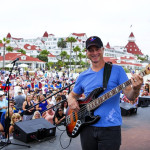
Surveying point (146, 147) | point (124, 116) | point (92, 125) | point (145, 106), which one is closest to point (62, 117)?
point (124, 116)

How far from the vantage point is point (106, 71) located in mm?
2090

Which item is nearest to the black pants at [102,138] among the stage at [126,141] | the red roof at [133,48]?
the stage at [126,141]

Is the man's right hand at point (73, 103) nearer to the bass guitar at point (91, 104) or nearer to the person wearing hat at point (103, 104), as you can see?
the bass guitar at point (91, 104)

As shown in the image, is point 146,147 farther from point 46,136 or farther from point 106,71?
point 106,71

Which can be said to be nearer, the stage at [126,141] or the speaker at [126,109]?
the stage at [126,141]

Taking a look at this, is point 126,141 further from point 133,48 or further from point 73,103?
point 133,48

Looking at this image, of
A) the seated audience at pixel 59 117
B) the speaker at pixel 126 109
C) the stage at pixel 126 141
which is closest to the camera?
the stage at pixel 126 141

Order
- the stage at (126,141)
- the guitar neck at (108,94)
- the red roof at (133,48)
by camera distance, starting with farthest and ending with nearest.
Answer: the red roof at (133,48), the stage at (126,141), the guitar neck at (108,94)

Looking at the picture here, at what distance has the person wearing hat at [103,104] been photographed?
77.7 inches

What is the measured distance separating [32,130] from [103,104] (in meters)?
2.64

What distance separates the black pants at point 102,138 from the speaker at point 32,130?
234cm

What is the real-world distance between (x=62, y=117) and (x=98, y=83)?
463 centimetres

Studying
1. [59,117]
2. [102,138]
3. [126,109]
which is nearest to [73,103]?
[102,138]

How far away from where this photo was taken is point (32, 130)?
428 centimetres
